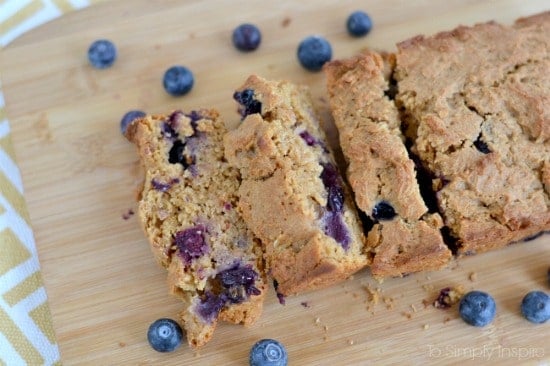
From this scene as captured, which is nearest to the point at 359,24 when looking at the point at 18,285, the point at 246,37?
the point at 246,37

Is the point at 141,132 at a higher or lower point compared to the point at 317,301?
higher

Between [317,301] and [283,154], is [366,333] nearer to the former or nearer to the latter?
[317,301]

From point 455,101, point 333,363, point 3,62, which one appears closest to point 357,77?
point 455,101

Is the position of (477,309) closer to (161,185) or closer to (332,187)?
(332,187)

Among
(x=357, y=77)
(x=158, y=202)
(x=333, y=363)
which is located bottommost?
(x=333, y=363)

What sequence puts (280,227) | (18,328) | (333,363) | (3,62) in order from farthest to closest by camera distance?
1. (3,62)
2. (18,328)
3. (333,363)
4. (280,227)

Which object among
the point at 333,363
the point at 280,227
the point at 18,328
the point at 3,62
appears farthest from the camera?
the point at 3,62

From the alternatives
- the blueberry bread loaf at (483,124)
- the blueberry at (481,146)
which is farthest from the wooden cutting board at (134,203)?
the blueberry at (481,146)
